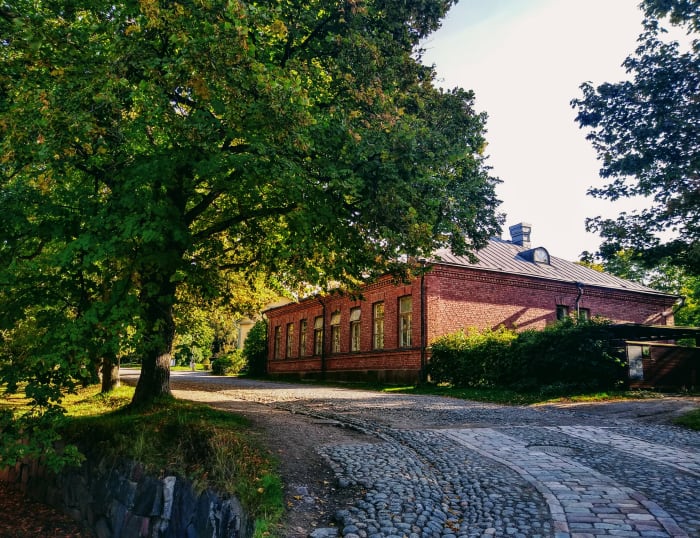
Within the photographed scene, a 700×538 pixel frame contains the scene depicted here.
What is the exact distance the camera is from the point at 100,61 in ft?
23.3

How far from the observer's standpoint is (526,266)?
969 inches

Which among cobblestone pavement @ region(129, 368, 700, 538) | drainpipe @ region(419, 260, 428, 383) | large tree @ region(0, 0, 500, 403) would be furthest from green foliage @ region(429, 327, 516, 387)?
large tree @ region(0, 0, 500, 403)

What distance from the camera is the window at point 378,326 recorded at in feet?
77.2

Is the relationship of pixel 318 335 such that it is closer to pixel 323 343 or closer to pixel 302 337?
pixel 323 343

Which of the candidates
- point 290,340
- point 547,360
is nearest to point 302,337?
point 290,340

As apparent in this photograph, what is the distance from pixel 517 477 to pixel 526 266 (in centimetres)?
1978

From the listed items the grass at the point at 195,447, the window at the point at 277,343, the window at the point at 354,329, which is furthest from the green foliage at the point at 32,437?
the window at the point at 277,343

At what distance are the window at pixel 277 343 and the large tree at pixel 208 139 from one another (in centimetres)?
2529

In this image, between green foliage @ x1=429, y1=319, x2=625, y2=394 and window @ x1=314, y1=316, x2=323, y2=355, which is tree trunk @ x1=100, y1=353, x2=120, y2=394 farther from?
window @ x1=314, y1=316, x2=323, y2=355

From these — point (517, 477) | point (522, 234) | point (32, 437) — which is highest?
point (522, 234)

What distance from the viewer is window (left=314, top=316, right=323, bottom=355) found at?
1143 inches

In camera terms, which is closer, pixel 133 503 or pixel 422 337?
pixel 133 503

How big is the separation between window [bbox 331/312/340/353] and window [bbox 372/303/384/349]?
364 centimetres

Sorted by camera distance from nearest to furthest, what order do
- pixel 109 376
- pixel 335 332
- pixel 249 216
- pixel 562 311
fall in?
pixel 249 216 → pixel 109 376 → pixel 562 311 → pixel 335 332
